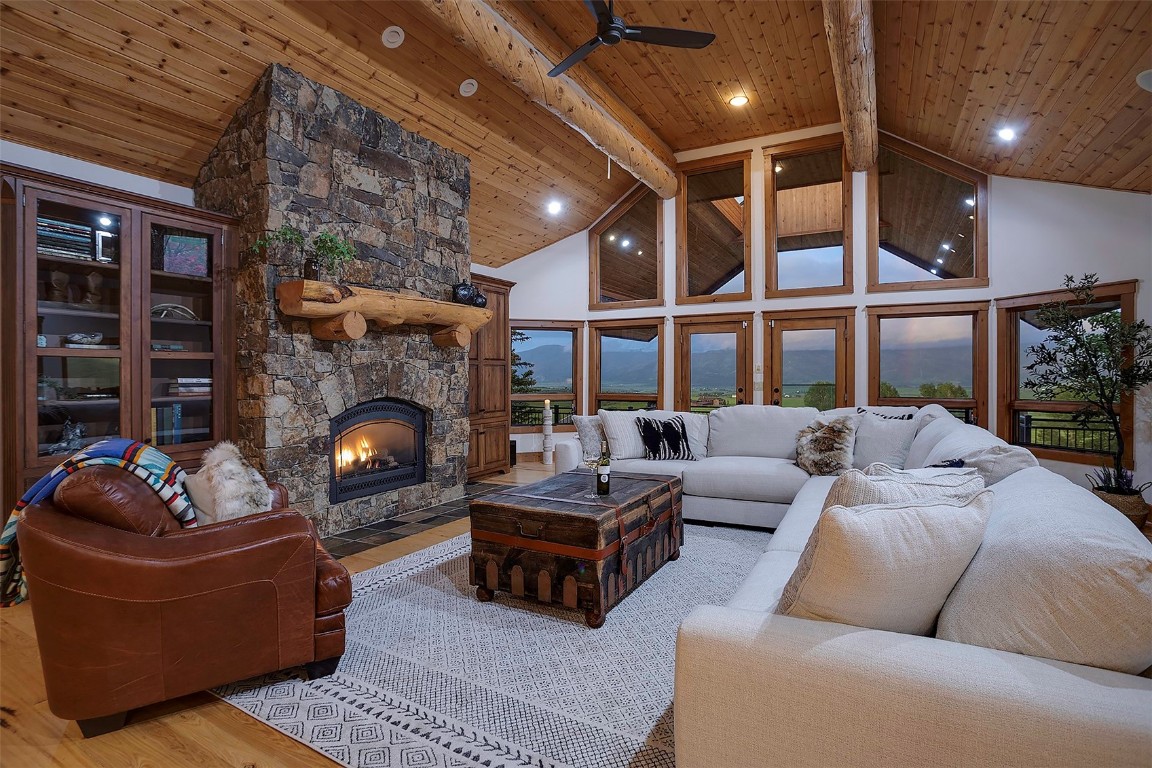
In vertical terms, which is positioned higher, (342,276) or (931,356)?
(342,276)

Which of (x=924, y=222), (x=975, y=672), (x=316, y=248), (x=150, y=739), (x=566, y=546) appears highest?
(x=924, y=222)

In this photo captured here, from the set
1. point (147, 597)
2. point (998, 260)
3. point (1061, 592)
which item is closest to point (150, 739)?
point (147, 597)

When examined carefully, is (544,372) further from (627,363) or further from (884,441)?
(884,441)

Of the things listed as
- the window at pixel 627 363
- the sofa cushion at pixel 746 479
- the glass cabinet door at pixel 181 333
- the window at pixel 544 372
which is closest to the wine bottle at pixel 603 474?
the sofa cushion at pixel 746 479

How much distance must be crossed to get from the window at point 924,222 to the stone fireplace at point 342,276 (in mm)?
4628

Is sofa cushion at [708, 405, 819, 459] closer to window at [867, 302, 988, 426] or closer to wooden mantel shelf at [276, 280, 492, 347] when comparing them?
window at [867, 302, 988, 426]

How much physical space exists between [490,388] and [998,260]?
5.39m

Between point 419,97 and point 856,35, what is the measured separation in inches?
124

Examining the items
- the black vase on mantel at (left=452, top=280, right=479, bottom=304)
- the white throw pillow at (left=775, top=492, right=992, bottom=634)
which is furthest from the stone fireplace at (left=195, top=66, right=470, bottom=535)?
the white throw pillow at (left=775, top=492, right=992, bottom=634)

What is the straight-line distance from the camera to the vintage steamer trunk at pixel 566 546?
2.54m

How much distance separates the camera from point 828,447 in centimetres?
398

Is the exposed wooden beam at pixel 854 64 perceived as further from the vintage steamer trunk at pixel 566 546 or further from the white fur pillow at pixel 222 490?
the white fur pillow at pixel 222 490

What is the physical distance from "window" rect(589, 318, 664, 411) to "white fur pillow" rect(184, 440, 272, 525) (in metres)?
5.52

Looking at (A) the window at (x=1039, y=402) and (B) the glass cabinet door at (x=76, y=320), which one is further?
(A) the window at (x=1039, y=402)
